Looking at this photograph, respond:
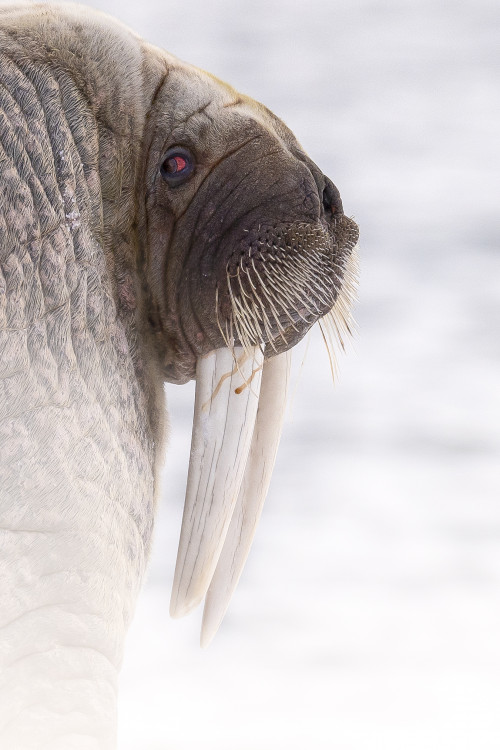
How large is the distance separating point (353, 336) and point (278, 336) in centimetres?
40

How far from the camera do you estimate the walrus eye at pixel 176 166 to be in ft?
10.5

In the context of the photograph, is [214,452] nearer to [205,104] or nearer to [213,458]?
[213,458]

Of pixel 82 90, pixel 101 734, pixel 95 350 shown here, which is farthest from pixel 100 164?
pixel 101 734

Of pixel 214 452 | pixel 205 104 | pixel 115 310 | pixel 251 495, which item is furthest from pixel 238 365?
pixel 205 104

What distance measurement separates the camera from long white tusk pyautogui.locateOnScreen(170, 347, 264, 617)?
327 centimetres

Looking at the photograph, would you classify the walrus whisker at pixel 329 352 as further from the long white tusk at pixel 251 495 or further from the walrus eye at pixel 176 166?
the walrus eye at pixel 176 166

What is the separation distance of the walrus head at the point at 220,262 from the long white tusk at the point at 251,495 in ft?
0.98

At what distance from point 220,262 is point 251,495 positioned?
2.97 feet

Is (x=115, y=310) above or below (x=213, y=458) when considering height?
above

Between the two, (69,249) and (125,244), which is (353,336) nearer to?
(125,244)

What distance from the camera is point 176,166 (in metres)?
3.20

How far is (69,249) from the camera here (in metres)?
2.89

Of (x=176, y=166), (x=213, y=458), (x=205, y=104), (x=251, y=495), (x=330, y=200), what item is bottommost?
(x=251, y=495)

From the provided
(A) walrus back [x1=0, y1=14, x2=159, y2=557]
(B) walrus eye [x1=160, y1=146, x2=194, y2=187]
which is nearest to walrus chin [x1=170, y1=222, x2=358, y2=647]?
(A) walrus back [x1=0, y1=14, x2=159, y2=557]
